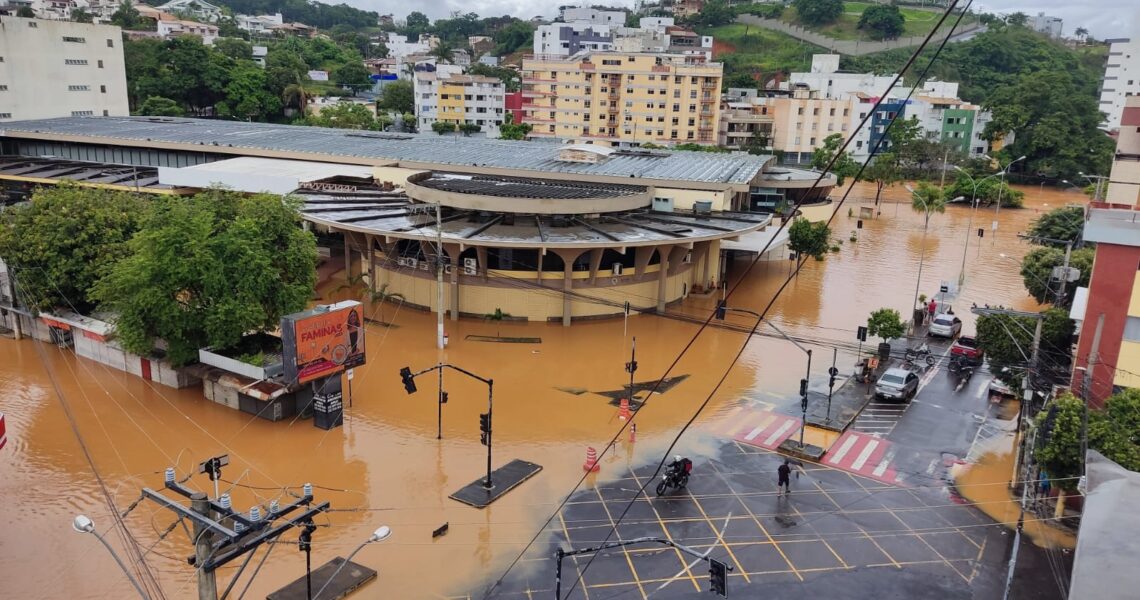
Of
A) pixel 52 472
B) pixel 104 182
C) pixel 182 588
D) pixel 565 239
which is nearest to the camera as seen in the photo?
pixel 182 588

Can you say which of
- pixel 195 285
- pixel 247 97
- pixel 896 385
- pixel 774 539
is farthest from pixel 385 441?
pixel 247 97

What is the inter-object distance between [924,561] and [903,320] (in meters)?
27.1

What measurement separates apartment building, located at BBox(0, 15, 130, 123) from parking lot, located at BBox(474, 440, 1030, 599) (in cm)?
7854

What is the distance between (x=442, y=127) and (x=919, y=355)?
86.2 metres

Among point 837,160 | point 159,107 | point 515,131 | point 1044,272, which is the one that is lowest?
point 1044,272

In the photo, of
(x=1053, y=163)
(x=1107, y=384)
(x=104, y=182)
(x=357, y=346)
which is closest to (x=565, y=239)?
(x=357, y=346)

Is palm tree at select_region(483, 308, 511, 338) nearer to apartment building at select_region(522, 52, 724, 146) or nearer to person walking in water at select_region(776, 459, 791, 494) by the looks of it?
person walking in water at select_region(776, 459, 791, 494)

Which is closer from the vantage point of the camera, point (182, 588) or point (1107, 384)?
point (182, 588)

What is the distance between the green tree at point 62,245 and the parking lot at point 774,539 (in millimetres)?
24432

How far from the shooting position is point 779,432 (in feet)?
97.6

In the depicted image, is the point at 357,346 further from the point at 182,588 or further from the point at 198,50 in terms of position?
the point at 198,50

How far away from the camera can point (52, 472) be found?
2558 centimetres

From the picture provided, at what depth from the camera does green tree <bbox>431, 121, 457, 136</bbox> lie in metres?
114

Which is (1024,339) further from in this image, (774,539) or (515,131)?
(515,131)
